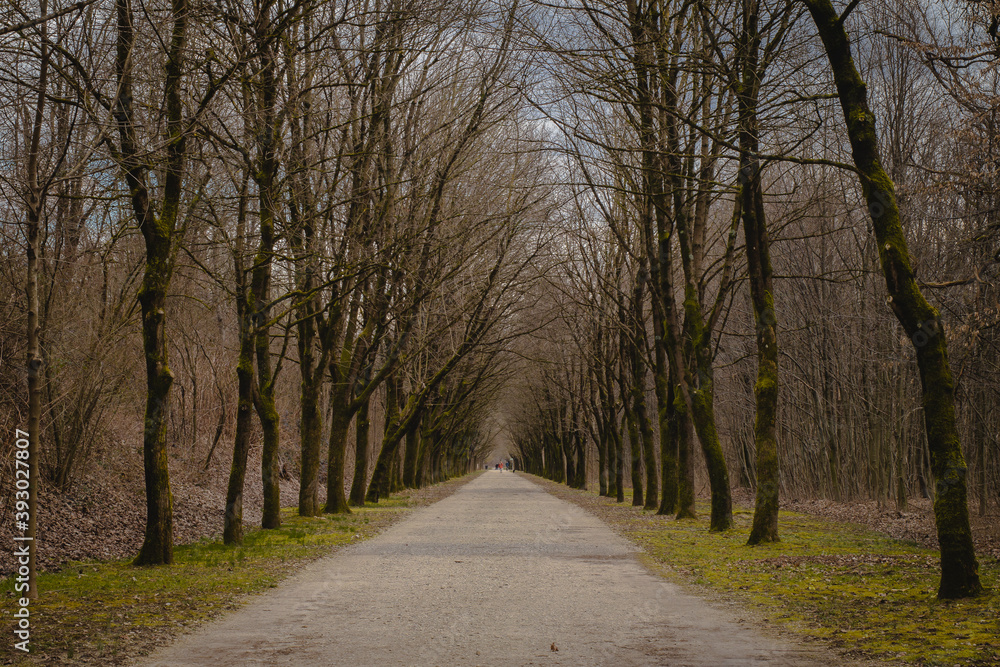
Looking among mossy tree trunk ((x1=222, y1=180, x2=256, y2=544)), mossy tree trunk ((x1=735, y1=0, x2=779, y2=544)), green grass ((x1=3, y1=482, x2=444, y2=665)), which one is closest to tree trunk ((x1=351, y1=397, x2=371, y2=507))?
green grass ((x1=3, y1=482, x2=444, y2=665))

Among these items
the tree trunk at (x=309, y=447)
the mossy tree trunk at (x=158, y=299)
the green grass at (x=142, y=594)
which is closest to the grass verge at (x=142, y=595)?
the green grass at (x=142, y=594)

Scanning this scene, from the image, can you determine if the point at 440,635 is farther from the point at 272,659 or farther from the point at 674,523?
the point at 674,523

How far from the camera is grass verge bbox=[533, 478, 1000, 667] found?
239 inches

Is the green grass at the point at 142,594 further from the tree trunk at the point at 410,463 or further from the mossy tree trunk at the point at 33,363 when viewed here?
the tree trunk at the point at 410,463

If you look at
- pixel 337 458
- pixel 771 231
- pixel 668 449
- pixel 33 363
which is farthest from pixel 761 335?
pixel 337 458

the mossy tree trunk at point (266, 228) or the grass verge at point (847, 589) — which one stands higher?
the mossy tree trunk at point (266, 228)

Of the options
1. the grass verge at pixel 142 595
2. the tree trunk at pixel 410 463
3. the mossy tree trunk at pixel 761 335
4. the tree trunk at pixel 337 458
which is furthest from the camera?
the tree trunk at pixel 410 463

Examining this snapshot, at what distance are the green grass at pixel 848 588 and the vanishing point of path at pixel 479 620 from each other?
571 mm

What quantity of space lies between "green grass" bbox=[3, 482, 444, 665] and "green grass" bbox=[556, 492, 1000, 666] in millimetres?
5142

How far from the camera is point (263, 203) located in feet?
47.1

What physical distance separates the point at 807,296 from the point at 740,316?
18.8 ft

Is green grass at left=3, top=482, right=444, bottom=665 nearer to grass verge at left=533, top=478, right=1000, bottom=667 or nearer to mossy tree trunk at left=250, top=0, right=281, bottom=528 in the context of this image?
mossy tree trunk at left=250, top=0, right=281, bottom=528

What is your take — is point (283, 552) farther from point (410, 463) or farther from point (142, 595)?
point (410, 463)

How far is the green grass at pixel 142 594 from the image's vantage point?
20.0ft
